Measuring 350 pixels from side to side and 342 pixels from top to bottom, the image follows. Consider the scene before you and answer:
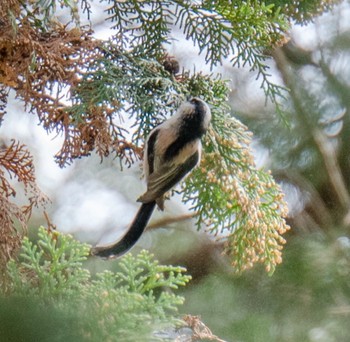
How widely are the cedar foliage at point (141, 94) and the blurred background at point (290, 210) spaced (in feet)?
1.29

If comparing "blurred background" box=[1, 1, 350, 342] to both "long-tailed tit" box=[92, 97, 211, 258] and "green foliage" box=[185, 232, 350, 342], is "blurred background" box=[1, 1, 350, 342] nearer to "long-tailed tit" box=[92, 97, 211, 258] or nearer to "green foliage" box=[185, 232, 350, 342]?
"green foliage" box=[185, 232, 350, 342]

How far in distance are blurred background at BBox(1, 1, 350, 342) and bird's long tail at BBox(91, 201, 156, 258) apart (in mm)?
482

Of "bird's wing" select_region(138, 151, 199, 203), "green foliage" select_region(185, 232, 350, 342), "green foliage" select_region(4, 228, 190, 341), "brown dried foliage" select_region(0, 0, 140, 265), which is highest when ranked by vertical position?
"green foliage" select_region(185, 232, 350, 342)

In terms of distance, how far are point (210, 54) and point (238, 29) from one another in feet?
0.19

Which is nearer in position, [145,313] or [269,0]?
[145,313]

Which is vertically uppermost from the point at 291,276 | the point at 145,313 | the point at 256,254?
the point at 291,276

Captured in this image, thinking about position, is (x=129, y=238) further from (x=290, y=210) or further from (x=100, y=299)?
(x=290, y=210)

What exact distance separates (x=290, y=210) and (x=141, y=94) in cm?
65

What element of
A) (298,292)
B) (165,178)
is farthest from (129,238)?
(298,292)

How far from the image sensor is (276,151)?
1.33 m

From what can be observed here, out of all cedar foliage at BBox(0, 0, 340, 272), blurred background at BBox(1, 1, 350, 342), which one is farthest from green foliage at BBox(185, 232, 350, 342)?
cedar foliage at BBox(0, 0, 340, 272)

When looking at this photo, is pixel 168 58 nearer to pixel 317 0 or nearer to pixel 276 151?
pixel 317 0

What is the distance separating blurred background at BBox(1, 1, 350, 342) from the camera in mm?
1241

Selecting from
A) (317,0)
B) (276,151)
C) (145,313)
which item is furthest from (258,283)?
(145,313)
